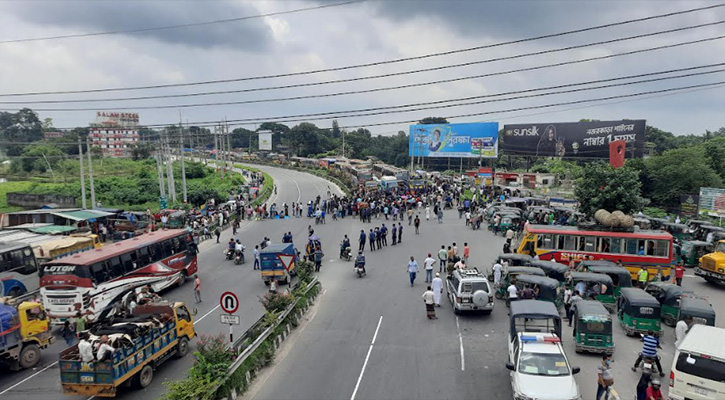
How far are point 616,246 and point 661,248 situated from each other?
1896 millimetres

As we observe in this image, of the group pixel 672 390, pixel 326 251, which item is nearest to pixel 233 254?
pixel 326 251

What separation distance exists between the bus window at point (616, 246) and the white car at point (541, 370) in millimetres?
13196

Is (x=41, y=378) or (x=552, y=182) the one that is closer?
(x=41, y=378)

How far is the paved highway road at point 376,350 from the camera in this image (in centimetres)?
1181

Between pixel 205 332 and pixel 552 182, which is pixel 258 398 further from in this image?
pixel 552 182

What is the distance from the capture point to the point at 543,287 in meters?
16.8

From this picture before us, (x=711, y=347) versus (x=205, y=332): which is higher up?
(x=711, y=347)

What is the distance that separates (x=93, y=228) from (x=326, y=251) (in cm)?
1801

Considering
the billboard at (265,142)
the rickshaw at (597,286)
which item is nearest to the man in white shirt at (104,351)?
the rickshaw at (597,286)

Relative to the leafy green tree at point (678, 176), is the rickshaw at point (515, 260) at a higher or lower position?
lower

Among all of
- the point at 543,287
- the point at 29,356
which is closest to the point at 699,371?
the point at 543,287

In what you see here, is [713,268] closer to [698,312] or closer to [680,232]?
[680,232]

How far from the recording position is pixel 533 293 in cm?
1641

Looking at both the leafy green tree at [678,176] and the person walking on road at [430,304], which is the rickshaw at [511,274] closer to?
the person walking on road at [430,304]
